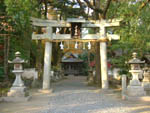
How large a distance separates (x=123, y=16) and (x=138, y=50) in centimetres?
317

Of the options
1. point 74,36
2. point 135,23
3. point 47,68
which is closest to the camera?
point 135,23

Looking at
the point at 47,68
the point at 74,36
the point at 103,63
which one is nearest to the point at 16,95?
the point at 47,68

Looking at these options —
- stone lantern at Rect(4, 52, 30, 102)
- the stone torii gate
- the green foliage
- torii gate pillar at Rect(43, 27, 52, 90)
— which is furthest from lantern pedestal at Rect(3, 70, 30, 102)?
the green foliage

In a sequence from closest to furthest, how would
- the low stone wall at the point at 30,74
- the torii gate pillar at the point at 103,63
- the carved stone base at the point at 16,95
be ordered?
the carved stone base at the point at 16,95, the torii gate pillar at the point at 103,63, the low stone wall at the point at 30,74

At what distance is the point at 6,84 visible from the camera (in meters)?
13.0

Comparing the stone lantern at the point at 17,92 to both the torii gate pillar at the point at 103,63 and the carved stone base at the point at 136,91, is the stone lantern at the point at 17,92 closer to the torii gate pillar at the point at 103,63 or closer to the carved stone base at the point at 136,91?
the torii gate pillar at the point at 103,63

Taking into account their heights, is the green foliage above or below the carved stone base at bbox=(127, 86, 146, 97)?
above

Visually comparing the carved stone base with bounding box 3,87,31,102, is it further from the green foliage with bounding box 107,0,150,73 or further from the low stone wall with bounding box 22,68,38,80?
the low stone wall with bounding box 22,68,38,80

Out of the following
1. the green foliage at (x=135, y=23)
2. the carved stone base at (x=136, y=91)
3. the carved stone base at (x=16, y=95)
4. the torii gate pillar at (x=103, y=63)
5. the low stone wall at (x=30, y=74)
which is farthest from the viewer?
the low stone wall at (x=30, y=74)

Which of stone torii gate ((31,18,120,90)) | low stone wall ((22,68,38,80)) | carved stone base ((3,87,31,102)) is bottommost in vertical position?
carved stone base ((3,87,31,102))

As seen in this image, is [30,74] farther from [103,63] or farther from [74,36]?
[103,63]

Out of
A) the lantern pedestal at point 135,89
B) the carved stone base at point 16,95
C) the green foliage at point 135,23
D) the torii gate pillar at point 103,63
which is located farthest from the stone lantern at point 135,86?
the carved stone base at point 16,95

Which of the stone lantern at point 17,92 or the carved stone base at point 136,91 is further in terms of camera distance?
the carved stone base at point 136,91

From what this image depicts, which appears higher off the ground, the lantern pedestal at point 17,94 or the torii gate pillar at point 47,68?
the torii gate pillar at point 47,68
